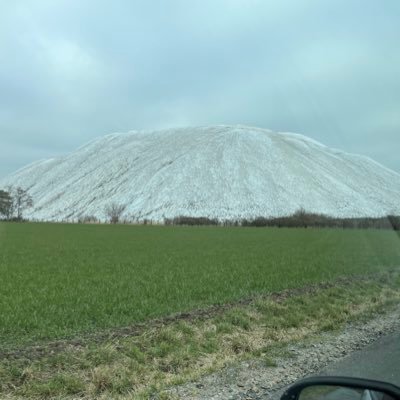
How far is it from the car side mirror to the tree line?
124488 mm

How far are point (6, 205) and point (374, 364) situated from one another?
129 m

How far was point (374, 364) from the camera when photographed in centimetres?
805

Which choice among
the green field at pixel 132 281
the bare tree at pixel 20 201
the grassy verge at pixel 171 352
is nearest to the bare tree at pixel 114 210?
the bare tree at pixel 20 201

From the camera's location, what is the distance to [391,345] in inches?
375

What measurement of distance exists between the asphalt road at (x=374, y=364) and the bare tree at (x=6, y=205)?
123523 mm

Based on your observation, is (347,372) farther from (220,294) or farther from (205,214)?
(205,214)

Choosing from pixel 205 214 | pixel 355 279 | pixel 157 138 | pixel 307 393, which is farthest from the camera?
pixel 157 138

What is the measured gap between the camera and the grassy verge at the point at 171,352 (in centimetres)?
677

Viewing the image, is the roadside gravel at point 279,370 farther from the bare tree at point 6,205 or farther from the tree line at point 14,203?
the bare tree at point 6,205

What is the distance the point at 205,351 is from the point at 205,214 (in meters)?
112

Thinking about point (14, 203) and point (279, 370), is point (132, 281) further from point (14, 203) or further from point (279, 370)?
point (14, 203)

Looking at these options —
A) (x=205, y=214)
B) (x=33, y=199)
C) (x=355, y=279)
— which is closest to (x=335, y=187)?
(x=205, y=214)

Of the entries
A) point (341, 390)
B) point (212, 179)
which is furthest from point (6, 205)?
point (341, 390)

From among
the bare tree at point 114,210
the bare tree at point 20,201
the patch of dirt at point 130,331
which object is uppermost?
the bare tree at point 20,201
